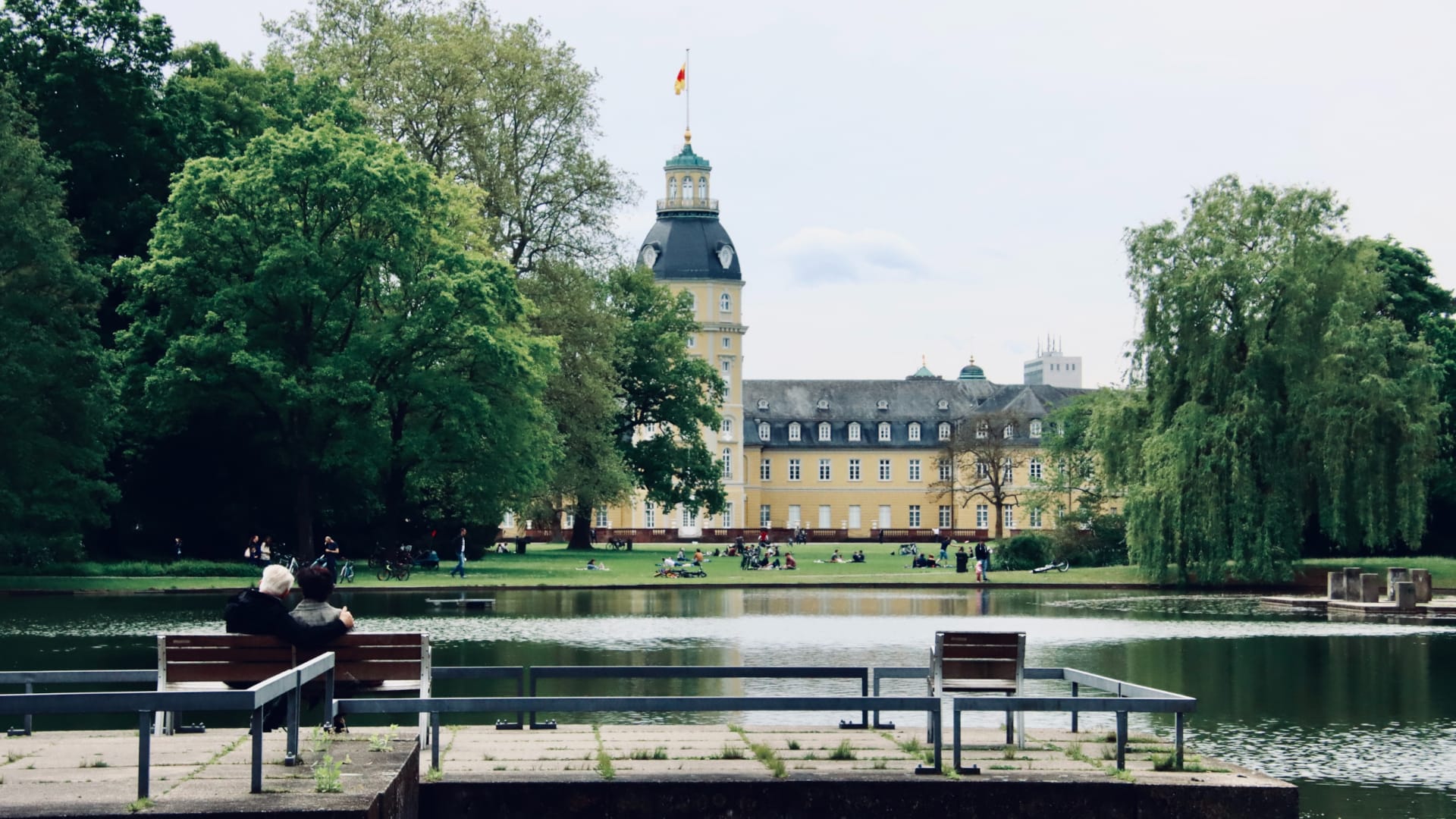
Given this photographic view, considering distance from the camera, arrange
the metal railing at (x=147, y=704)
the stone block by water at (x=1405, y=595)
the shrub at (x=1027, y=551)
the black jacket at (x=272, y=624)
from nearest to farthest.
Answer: the metal railing at (x=147, y=704) → the black jacket at (x=272, y=624) → the stone block by water at (x=1405, y=595) → the shrub at (x=1027, y=551)

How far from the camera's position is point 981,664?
43.5 feet

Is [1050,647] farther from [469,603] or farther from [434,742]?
[434,742]

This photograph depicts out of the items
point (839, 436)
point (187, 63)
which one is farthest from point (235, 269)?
point (839, 436)

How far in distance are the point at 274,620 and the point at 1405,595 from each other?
33.4 m

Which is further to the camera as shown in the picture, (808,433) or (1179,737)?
(808,433)

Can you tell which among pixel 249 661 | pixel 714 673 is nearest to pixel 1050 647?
pixel 714 673

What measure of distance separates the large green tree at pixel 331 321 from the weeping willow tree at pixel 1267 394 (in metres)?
17.4

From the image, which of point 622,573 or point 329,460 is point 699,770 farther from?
point 622,573

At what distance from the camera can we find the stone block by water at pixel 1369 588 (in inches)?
1662

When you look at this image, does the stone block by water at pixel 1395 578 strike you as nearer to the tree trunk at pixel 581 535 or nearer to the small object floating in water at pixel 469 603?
the small object floating in water at pixel 469 603

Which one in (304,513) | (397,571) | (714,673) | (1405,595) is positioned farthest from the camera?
(304,513)

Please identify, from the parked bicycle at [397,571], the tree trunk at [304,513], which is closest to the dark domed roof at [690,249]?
the tree trunk at [304,513]

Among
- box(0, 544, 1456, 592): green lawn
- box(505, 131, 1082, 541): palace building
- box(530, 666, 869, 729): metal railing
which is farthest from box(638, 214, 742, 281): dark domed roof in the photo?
box(530, 666, 869, 729): metal railing

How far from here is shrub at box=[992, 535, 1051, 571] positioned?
62750 millimetres
